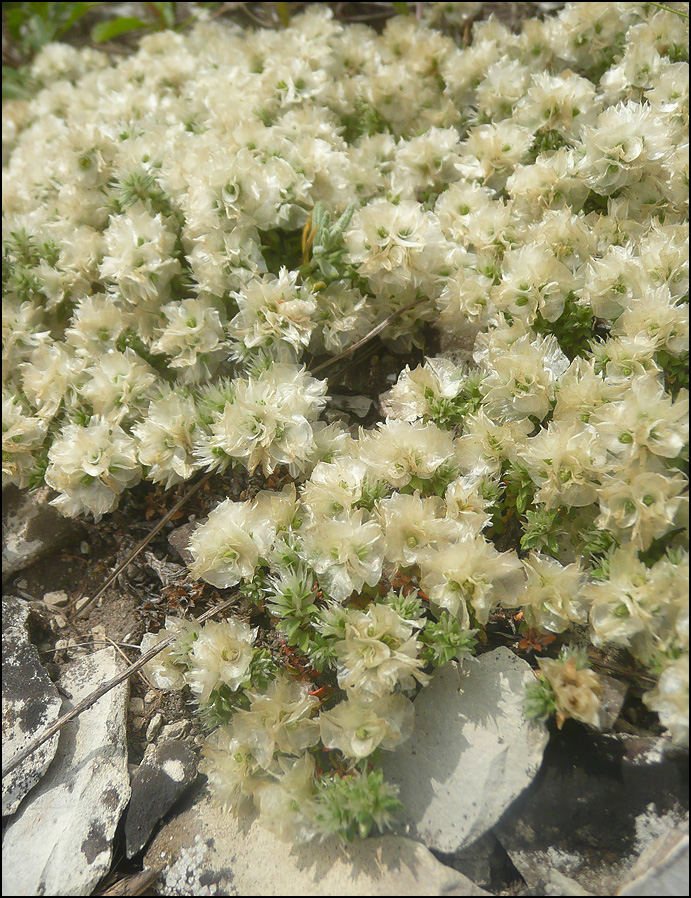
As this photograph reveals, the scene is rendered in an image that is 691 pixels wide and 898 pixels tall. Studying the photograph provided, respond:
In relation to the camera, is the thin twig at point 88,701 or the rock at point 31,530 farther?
the rock at point 31,530

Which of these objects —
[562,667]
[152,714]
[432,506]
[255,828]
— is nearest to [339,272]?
[432,506]

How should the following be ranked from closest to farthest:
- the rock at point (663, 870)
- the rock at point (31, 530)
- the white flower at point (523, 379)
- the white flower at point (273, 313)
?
the rock at point (663, 870) → the white flower at point (523, 379) → the white flower at point (273, 313) → the rock at point (31, 530)

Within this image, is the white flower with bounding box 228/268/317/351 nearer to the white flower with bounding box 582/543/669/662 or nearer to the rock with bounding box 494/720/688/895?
the white flower with bounding box 582/543/669/662

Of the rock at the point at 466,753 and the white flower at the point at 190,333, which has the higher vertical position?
the white flower at the point at 190,333

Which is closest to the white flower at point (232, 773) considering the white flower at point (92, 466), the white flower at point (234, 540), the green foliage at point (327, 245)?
the white flower at point (234, 540)

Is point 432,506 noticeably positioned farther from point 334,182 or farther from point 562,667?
point 334,182

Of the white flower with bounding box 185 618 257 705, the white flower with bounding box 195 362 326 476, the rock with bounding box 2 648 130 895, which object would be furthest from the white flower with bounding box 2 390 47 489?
the white flower with bounding box 185 618 257 705

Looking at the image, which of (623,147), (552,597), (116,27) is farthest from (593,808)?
(116,27)

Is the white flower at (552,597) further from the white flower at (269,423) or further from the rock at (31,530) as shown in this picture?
the rock at (31,530)
